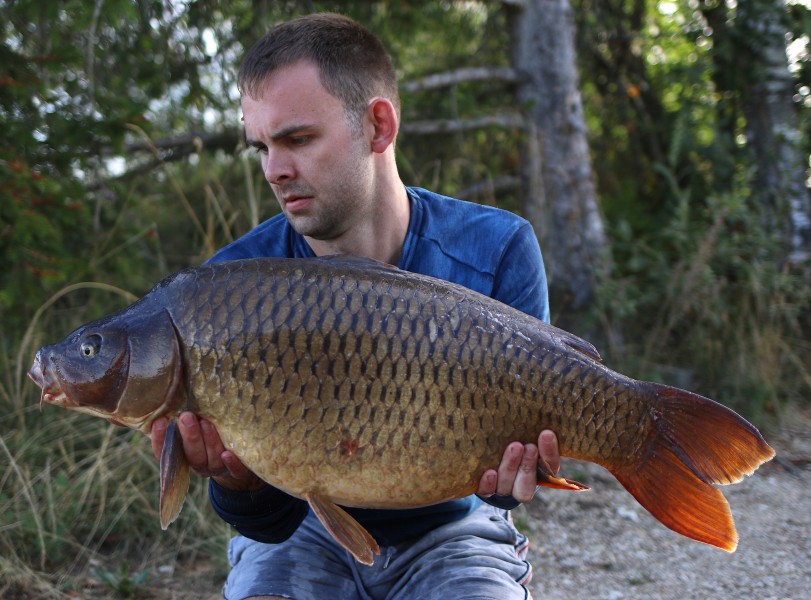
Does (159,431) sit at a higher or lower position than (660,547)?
higher

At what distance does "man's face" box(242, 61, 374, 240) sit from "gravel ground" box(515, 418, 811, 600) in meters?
1.38

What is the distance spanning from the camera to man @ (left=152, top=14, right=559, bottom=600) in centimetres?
162

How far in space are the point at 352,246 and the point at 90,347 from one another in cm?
59

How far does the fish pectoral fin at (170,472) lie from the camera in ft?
4.64

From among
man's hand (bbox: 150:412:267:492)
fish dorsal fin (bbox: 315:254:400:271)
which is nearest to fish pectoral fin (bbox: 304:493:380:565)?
man's hand (bbox: 150:412:267:492)

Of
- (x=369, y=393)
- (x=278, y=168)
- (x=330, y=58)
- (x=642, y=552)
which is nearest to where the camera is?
(x=369, y=393)

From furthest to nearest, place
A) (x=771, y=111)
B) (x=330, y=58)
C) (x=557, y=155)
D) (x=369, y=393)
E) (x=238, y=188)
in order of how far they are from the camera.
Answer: (x=771, y=111)
(x=557, y=155)
(x=238, y=188)
(x=330, y=58)
(x=369, y=393)

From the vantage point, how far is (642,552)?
2.81 metres

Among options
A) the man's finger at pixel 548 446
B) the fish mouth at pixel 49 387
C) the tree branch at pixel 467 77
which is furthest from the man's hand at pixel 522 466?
the tree branch at pixel 467 77

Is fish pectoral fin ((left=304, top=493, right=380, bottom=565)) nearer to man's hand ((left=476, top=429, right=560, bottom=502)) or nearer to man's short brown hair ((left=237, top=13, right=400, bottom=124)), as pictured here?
man's hand ((left=476, top=429, right=560, bottom=502))

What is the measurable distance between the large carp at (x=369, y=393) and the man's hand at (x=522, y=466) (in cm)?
2

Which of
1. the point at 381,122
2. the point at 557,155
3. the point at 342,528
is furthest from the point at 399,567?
the point at 557,155

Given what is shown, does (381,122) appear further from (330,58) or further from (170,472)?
(170,472)

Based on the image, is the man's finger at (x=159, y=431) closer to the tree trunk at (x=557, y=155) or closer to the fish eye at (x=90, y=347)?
the fish eye at (x=90, y=347)
